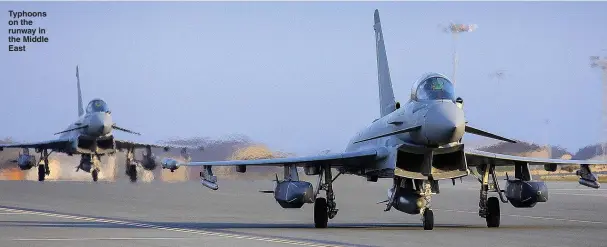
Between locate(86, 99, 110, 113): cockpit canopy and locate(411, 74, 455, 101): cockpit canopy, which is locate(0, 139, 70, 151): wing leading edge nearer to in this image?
locate(86, 99, 110, 113): cockpit canopy

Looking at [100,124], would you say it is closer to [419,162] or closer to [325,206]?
[325,206]

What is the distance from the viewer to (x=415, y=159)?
73.5 ft

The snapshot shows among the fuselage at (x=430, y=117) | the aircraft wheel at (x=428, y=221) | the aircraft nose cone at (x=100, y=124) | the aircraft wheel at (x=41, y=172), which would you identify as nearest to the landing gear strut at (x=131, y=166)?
the aircraft nose cone at (x=100, y=124)

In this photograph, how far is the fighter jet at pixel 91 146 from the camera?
53.2m

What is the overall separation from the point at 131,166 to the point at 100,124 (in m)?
4.40

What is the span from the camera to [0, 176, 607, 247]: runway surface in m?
18.7

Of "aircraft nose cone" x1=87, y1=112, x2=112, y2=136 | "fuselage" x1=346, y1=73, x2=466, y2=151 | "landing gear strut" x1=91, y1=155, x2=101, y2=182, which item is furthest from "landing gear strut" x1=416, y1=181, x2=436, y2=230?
"landing gear strut" x1=91, y1=155, x2=101, y2=182

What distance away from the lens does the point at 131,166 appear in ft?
185

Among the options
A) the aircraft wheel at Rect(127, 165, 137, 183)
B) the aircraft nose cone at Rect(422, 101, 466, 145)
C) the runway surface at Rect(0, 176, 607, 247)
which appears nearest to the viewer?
the runway surface at Rect(0, 176, 607, 247)

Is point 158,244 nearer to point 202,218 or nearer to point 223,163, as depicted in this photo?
point 223,163

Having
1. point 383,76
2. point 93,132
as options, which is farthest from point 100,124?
point 383,76

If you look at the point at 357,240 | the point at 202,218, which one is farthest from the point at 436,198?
the point at 357,240

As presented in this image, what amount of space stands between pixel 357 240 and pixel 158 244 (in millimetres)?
3412

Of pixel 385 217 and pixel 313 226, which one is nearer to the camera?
pixel 313 226
